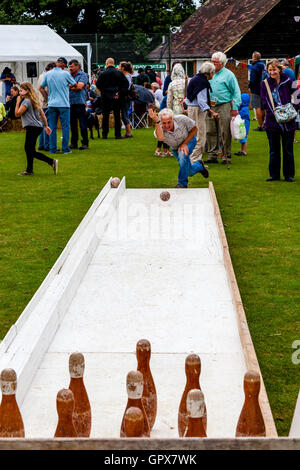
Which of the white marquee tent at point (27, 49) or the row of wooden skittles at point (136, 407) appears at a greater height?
the white marquee tent at point (27, 49)

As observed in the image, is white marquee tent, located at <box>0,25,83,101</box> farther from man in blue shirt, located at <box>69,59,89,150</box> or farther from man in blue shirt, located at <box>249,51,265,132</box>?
man in blue shirt, located at <box>69,59,89,150</box>

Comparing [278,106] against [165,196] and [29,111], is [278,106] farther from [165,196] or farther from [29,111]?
[29,111]

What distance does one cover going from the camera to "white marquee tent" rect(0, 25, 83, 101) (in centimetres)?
2797

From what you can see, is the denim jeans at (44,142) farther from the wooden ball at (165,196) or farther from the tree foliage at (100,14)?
the tree foliage at (100,14)

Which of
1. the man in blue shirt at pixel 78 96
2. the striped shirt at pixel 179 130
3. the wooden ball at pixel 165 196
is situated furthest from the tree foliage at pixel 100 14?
the wooden ball at pixel 165 196

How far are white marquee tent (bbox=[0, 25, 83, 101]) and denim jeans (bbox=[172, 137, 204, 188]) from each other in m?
18.1

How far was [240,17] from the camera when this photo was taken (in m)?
44.9

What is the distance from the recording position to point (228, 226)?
9062mm

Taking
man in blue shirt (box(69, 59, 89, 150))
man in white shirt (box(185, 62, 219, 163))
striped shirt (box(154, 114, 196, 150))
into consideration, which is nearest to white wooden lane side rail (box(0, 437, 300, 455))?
striped shirt (box(154, 114, 196, 150))

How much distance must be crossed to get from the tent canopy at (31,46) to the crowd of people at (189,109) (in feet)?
28.0

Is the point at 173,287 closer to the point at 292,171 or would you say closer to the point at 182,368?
the point at 182,368

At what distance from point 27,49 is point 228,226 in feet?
70.1

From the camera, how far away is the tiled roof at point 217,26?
43062 millimetres

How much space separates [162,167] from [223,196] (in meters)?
3.51
